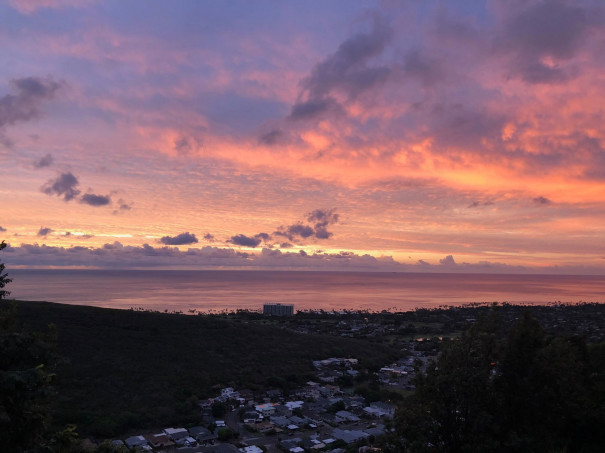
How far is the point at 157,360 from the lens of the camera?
1345 inches


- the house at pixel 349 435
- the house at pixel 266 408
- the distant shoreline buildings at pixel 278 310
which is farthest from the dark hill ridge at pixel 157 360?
the distant shoreline buildings at pixel 278 310

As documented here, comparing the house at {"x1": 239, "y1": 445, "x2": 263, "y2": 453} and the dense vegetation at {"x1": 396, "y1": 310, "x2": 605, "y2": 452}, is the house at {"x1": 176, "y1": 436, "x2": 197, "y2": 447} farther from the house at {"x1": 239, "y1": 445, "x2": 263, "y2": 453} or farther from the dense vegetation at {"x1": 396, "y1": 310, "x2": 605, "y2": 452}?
the dense vegetation at {"x1": 396, "y1": 310, "x2": 605, "y2": 452}

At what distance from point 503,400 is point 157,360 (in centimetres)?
3005

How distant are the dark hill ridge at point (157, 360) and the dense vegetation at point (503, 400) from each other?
16.4m

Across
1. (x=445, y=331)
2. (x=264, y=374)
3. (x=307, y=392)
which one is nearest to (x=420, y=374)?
(x=307, y=392)

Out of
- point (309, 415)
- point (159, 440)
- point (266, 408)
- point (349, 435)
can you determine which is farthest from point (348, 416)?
point (159, 440)

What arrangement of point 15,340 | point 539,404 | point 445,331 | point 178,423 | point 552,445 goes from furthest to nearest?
point 445,331, point 178,423, point 539,404, point 552,445, point 15,340

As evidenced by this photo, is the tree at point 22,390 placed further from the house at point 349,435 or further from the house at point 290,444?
the house at point 349,435

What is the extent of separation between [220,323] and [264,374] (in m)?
15.1

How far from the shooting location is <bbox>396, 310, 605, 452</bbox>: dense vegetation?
9188 mm

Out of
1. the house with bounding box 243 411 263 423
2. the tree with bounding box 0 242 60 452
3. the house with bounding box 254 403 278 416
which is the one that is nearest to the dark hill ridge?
the house with bounding box 243 411 263 423

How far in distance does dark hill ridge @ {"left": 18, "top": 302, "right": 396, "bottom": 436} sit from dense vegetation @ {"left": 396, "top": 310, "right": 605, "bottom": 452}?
53.8ft

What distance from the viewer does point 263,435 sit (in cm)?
2211

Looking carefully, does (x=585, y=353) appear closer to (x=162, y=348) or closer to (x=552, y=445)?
(x=552, y=445)
